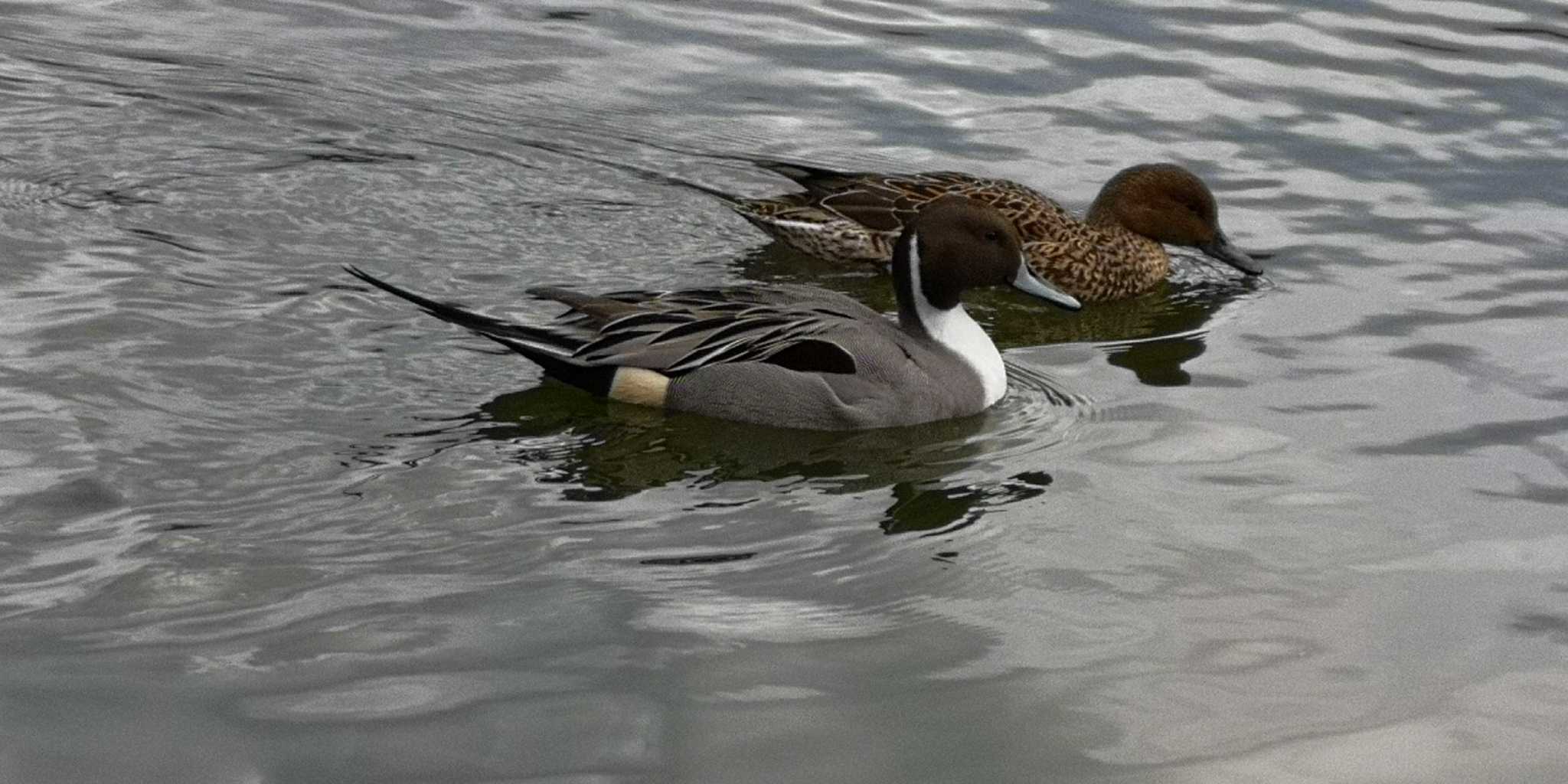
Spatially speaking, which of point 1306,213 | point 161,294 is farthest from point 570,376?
point 1306,213

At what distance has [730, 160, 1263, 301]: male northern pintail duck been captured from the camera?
9.09 m

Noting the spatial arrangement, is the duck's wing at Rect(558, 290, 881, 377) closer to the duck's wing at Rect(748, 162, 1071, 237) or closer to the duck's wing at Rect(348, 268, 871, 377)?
the duck's wing at Rect(348, 268, 871, 377)

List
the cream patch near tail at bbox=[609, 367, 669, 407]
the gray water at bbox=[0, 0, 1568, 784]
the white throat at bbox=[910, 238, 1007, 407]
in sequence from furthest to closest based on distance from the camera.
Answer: the white throat at bbox=[910, 238, 1007, 407], the cream patch near tail at bbox=[609, 367, 669, 407], the gray water at bbox=[0, 0, 1568, 784]

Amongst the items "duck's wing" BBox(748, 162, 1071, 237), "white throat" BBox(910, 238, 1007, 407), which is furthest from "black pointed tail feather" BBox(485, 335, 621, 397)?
"duck's wing" BBox(748, 162, 1071, 237)

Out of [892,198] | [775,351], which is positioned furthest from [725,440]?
[892,198]

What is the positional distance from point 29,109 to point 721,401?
438 centimetres

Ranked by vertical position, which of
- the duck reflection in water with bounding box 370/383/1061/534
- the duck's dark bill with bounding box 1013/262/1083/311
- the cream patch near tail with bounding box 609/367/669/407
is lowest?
the duck reflection in water with bounding box 370/383/1061/534

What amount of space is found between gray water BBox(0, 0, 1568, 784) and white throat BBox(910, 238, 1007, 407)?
0.26m

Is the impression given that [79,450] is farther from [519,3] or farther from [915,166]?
[519,3]

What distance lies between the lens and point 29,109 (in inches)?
386

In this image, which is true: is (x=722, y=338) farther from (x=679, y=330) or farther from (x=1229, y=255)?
(x=1229, y=255)

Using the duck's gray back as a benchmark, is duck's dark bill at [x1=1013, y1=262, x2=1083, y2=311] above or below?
above

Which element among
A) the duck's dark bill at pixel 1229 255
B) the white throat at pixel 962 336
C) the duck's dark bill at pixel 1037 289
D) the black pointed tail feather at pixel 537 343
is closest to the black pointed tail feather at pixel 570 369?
the black pointed tail feather at pixel 537 343

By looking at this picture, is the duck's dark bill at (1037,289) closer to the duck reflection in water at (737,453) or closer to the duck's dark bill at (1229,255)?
the duck reflection in water at (737,453)
